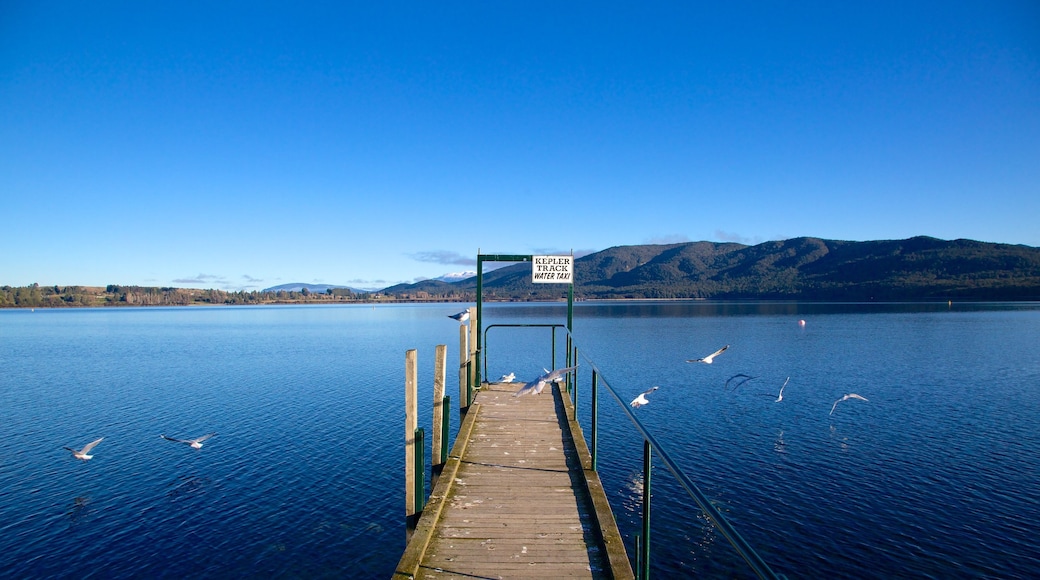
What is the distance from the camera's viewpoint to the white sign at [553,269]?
1456 cm

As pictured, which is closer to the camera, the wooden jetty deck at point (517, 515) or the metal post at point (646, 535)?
the metal post at point (646, 535)

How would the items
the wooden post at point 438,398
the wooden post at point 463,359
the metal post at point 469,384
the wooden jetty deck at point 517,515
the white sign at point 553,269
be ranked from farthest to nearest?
the white sign at point 553,269, the metal post at point 469,384, the wooden post at point 463,359, the wooden post at point 438,398, the wooden jetty deck at point 517,515

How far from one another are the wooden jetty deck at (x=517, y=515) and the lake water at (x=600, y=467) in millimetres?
5244

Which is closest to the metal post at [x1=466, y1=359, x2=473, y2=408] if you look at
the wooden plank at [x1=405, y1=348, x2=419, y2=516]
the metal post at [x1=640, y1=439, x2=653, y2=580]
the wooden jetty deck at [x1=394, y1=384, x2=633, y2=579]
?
the wooden jetty deck at [x1=394, y1=384, x2=633, y2=579]

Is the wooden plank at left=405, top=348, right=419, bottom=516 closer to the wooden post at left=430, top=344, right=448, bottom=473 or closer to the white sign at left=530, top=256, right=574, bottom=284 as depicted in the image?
the wooden post at left=430, top=344, right=448, bottom=473

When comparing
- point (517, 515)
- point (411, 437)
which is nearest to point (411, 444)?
point (411, 437)

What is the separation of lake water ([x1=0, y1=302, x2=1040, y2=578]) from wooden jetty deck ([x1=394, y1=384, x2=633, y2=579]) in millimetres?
5244

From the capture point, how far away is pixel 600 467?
1833 cm

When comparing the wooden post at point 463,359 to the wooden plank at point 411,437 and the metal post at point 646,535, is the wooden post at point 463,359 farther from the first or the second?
the metal post at point 646,535

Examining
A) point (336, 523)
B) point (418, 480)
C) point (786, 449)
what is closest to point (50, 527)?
point (336, 523)

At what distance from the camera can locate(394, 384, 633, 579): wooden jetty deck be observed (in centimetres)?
580

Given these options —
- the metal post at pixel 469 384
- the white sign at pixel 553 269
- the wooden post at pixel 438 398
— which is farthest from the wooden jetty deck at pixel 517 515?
the white sign at pixel 553 269

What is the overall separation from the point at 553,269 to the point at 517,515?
333 inches

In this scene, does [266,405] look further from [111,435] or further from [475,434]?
[475,434]
